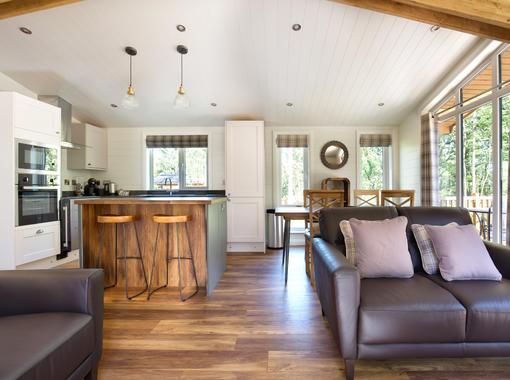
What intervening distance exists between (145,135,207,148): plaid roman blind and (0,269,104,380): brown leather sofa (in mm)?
3971

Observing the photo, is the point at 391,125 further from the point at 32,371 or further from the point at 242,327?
the point at 32,371

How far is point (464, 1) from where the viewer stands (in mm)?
1966

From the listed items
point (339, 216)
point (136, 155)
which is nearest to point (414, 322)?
point (339, 216)

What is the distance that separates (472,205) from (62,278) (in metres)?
4.42

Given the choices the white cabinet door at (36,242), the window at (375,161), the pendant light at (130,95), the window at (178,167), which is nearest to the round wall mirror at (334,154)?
the window at (375,161)

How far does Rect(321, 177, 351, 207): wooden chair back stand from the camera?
4.78m

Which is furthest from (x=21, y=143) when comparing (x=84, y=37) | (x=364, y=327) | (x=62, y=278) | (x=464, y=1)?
(x=464, y=1)

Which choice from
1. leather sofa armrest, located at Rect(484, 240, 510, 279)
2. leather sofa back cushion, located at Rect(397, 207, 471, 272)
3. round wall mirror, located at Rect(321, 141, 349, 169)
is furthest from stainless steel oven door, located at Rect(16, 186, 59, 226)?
leather sofa armrest, located at Rect(484, 240, 510, 279)

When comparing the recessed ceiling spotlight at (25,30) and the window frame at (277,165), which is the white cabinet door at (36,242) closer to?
the recessed ceiling spotlight at (25,30)

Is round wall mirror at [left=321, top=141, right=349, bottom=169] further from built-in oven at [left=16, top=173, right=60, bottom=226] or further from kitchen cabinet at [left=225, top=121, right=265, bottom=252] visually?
built-in oven at [left=16, top=173, right=60, bottom=226]

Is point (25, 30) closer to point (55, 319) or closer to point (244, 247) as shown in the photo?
point (55, 319)

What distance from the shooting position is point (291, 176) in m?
5.18

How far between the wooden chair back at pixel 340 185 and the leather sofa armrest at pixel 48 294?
13.7 ft

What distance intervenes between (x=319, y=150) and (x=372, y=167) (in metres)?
1.15
